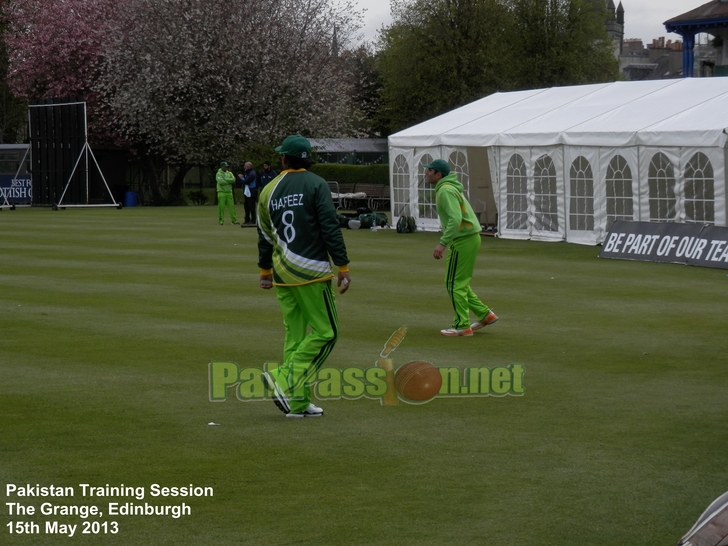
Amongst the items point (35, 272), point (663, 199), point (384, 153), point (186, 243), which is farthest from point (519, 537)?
point (384, 153)

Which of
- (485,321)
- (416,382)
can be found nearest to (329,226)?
(416,382)

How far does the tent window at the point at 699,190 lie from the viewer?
22.8 meters

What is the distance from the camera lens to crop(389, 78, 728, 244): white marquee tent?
75.9 ft

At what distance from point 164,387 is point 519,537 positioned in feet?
14.3

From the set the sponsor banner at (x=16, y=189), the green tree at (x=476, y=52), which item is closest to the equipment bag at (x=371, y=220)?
the sponsor banner at (x=16, y=189)

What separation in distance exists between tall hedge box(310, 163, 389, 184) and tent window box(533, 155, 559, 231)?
24.3m

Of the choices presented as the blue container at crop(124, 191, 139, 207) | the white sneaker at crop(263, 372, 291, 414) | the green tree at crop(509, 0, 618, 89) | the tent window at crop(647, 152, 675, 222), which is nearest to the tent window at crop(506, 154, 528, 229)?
the tent window at crop(647, 152, 675, 222)

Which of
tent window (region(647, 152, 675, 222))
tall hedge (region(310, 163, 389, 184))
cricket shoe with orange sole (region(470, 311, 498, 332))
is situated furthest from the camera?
tall hedge (region(310, 163, 389, 184))

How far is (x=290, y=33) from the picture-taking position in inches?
2077

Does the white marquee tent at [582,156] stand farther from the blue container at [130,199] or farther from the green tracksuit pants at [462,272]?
the blue container at [130,199]

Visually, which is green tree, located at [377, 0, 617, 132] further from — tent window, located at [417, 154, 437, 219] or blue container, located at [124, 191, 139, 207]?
tent window, located at [417, 154, 437, 219]

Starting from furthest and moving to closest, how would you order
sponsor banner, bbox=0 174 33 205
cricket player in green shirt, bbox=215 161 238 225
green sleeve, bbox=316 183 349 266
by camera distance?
sponsor banner, bbox=0 174 33 205
cricket player in green shirt, bbox=215 161 238 225
green sleeve, bbox=316 183 349 266

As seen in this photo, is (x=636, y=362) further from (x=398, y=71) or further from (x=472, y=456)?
(x=398, y=71)

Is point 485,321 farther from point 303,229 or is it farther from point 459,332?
point 303,229
